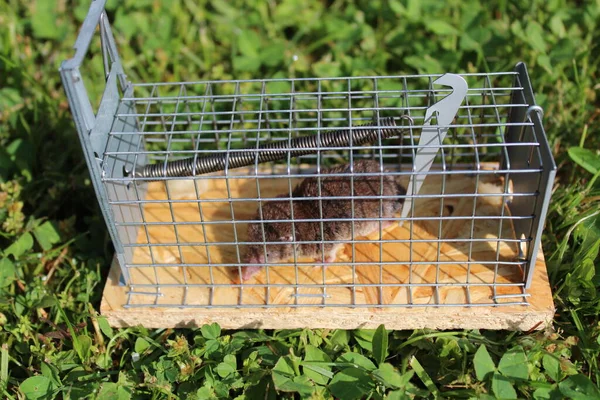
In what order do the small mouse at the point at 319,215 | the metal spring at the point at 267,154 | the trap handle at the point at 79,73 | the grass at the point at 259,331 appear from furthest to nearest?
the small mouse at the point at 319,215, the metal spring at the point at 267,154, the grass at the point at 259,331, the trap handle at the point at 79,73

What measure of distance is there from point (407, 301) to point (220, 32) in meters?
2.80

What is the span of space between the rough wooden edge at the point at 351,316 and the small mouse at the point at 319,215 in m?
0.24

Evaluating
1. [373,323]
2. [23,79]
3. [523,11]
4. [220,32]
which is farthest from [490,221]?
[23,79]

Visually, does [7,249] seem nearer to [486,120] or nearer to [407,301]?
[407,301]

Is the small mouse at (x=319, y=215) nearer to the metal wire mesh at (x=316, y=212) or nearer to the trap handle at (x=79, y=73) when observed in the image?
the metal wire mesh at (x=316, y=212)

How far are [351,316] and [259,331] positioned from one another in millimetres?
428

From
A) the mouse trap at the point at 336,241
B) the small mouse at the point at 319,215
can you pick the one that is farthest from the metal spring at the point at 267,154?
the small mouse at the point at 319,215

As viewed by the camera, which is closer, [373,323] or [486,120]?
[373,323]

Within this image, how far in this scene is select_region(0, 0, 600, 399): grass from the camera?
2.68 metres

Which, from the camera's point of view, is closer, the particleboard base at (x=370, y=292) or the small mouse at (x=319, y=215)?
the particleboard base at (x=370, y=292)

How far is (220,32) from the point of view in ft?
16.0

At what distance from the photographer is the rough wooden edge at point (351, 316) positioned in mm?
2811

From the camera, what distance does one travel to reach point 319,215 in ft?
9.87

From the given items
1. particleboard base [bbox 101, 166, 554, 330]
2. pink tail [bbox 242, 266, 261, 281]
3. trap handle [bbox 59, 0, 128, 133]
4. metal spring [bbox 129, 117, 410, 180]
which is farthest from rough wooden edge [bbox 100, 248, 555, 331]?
trap handle [bbox 59, 0, 128, 133]
